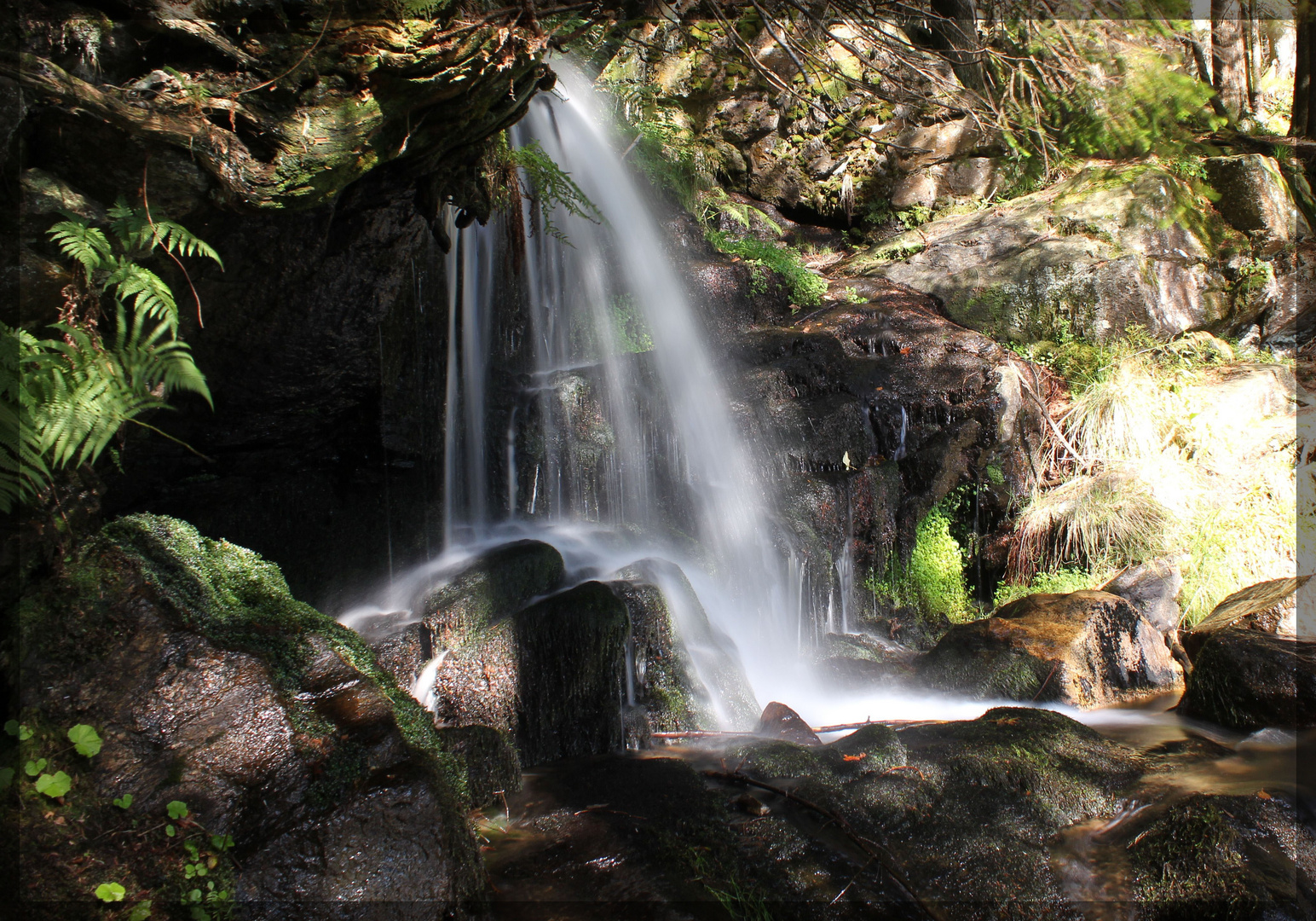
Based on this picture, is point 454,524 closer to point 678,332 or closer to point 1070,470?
point 678,332

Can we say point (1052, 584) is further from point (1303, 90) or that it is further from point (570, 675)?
point (1303, 90)

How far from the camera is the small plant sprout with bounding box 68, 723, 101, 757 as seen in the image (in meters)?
2.19

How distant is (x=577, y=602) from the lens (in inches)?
177

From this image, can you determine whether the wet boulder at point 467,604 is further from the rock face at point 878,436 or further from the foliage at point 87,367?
the rock face at point 878,436

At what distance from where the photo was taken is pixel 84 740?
2.20 meters

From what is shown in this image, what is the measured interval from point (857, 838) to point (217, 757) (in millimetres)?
2315

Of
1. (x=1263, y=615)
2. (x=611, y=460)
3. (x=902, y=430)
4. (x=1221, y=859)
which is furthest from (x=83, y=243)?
(x=1263, y=615)

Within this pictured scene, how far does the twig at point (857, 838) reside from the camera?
2.50m

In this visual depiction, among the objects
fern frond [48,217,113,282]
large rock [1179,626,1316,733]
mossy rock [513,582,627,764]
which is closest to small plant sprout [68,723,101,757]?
fern frond [48,217,113,282]

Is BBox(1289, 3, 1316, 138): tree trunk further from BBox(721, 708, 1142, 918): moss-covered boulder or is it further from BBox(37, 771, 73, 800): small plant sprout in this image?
BBox(37, 771, 73, 800): small plant sprout

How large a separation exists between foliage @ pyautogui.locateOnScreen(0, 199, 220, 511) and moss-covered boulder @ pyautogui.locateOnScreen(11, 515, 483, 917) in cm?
45

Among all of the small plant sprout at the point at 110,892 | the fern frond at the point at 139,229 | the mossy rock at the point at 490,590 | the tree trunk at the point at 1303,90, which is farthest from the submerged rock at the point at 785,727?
the tree trunk at the point at 1303,90

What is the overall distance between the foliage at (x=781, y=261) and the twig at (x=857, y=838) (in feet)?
23.3

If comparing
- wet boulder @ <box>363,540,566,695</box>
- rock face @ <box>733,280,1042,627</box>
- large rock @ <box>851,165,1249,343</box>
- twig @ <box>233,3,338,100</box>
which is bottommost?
wet boulder @ <box>363,540,566,695</box>
